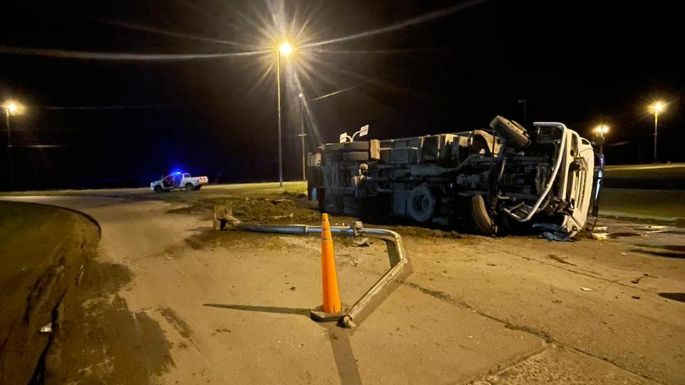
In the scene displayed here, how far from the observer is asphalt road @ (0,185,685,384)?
3.40 metres

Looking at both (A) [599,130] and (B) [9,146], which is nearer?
(A) [599,130]

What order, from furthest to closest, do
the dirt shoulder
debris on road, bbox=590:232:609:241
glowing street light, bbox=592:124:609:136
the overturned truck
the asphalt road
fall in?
glowing street light, bbox=592:124:609:136
debris on road, bbox=590:232:609:241
the overturned truck
the dirt shoulder
the asphalt road

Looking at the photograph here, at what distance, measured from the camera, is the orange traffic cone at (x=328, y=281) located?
4.29 metres

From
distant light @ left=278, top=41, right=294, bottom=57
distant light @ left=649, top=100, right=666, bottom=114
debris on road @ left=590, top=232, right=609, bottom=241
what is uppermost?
distant light @ left=649, top=100, right=666, bottom=114

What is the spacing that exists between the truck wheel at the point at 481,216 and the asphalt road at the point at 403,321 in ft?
4.04

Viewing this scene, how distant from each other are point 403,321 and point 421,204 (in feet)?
21.8

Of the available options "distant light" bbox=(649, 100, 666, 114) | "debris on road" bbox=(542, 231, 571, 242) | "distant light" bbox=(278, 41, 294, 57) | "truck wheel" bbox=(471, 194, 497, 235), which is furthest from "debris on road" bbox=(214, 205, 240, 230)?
"distant light" bbox=(649, 100, 666, 114)

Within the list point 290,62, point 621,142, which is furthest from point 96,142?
point 621,142

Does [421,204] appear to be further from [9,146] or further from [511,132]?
[9,146]

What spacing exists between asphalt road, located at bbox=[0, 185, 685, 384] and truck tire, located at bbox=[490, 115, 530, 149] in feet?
7.29

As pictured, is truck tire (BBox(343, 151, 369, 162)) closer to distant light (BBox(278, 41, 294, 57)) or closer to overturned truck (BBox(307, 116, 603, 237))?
overturned truck (BBox(307, 116, 603, 237))

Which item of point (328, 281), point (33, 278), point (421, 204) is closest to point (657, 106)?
point (421, 204)

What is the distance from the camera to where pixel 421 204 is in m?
10.7

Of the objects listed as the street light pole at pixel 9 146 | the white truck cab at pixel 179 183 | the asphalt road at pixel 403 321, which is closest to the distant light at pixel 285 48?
the white truck cab at pixel 179 183
